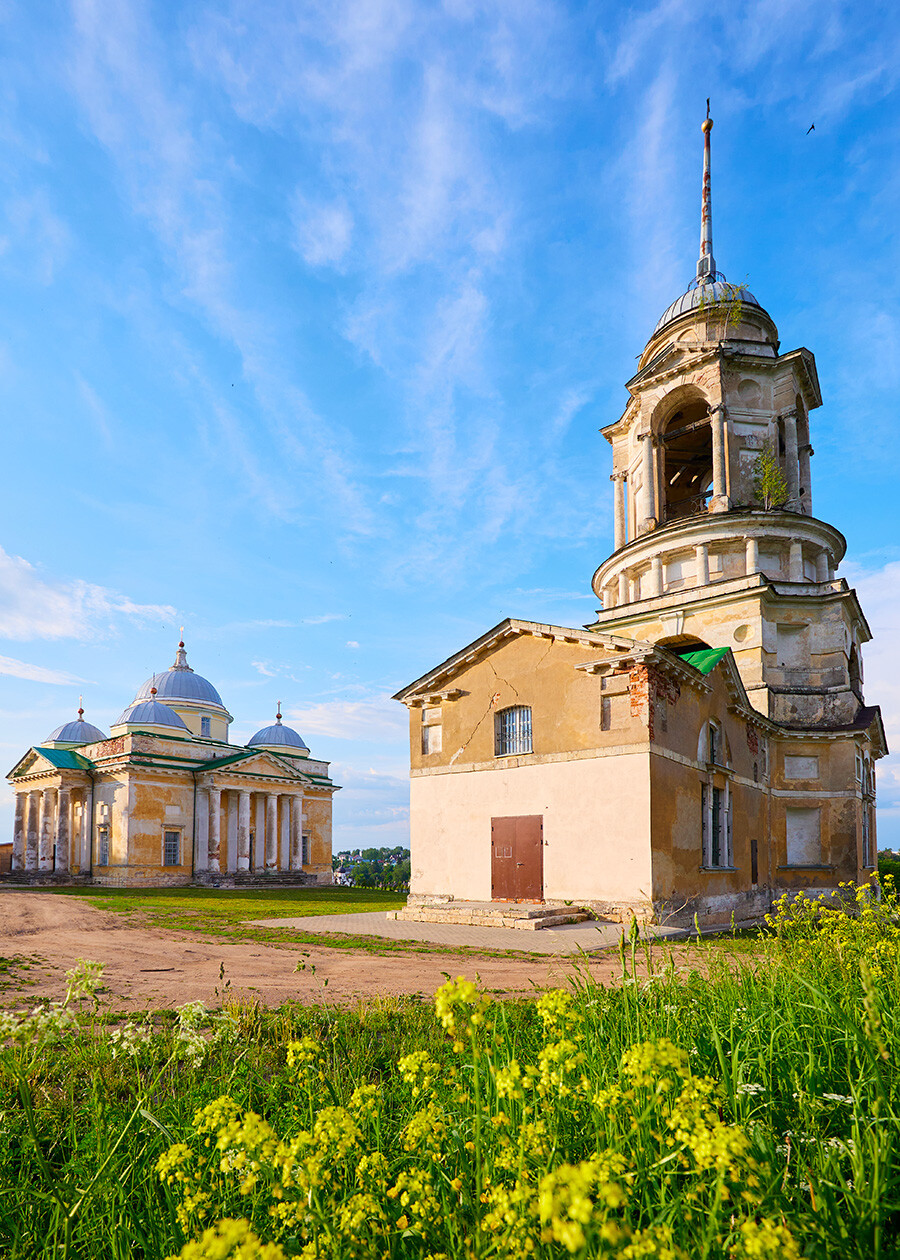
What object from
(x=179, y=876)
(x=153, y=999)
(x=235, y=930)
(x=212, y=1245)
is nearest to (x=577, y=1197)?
(x=212, y=1245)

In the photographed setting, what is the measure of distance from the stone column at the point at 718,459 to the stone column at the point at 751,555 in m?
2.19

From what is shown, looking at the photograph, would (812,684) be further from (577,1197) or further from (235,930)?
(577,1197)

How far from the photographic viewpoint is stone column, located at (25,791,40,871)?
5219 centimetres

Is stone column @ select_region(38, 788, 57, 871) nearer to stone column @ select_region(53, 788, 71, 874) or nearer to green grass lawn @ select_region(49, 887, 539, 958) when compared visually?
stone column @ select_region(53, 788, 71, 874)

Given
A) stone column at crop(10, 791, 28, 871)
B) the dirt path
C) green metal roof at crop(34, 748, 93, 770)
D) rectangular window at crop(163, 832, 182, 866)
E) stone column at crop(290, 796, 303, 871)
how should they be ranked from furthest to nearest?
1. stone column at crop(290, 796, 303, 871)
2. stone column at crop(10, 791, 28, 871)
3. green metal roof at crop(34, 748, 93, 770)
4. rectangular window at crop(163, 832, 182, 866)
5. the dirt path

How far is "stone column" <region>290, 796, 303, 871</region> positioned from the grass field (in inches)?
2019

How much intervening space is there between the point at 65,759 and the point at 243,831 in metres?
12.4

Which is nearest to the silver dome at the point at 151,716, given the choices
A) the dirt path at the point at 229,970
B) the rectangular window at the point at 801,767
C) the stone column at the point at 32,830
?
the stone column at the point at 32,830

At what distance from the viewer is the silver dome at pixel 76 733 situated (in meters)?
61.8

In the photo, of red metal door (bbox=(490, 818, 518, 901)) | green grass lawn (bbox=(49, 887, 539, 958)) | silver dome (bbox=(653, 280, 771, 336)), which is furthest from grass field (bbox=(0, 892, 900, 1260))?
silver dome (bbox=(653, 280, 771, 336))

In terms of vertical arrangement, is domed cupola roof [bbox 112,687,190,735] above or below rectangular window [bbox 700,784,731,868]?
above

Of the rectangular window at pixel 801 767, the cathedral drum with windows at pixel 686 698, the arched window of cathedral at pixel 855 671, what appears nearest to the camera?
the cathedral drum with windows at pixel 686 698

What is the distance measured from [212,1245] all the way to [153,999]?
9.01 m

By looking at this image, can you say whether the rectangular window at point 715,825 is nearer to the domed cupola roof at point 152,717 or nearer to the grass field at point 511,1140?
the grass field at point 511,1140
